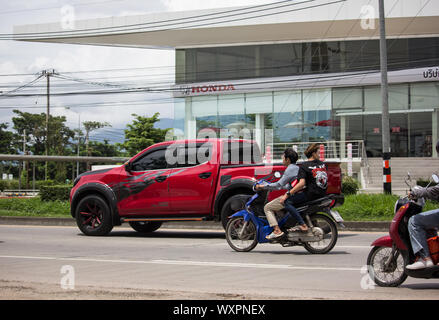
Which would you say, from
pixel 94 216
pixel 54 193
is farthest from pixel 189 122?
pixel 94 216

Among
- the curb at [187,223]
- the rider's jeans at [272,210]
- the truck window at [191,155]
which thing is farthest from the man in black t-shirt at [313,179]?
the curb at [187,223]

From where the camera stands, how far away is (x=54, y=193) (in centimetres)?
2367

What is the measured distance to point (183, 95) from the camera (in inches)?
1886

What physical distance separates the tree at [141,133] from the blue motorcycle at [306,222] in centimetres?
4817

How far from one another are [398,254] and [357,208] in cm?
1045

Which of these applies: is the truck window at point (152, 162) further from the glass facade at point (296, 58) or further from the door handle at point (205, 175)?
the glass facade at point (296, 58)

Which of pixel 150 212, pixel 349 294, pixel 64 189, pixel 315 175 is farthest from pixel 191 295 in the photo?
pixel 64 189

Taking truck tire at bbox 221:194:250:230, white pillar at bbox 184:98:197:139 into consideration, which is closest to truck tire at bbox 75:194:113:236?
truck tire at bbox 221:194:250:230

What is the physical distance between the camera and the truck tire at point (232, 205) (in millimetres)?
12352

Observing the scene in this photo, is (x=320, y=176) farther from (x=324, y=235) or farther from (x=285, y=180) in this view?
(x=324, y=235)

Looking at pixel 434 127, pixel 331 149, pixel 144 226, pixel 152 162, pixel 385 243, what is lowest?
pixel 144 226

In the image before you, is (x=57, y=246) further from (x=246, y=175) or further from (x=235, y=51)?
(x=235, y=51)

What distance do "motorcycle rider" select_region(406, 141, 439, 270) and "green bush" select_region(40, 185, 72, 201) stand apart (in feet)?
62.3

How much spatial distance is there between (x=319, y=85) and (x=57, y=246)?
34.4m
